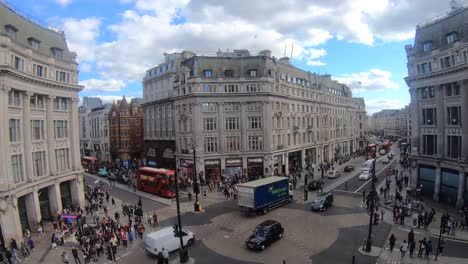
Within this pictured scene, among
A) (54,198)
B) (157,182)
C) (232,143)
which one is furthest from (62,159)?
(232,143)

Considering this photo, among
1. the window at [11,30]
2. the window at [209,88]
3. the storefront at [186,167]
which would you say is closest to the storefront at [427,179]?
the window at [209,88]

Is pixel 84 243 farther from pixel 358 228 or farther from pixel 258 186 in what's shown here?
pixel 358 228

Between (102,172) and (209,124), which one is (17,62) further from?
(102,172)

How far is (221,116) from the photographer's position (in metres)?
55.6

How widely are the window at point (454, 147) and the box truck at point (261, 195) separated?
1914 centimetres

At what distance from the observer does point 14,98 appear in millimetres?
30406

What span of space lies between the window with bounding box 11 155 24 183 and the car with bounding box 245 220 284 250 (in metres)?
22.2

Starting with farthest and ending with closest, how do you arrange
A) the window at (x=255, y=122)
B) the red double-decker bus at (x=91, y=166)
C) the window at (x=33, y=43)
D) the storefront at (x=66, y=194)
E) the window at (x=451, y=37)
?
the red double-decker bus at (x=91, y=166), the window at (x=255, y=122), the storefront at (x=66, y=194), the window at (x=451, y=37), the window at (x=33, y=43)

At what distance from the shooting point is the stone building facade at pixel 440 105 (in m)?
34.8

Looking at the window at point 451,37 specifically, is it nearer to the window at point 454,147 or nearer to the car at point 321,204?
the window at point 454,147

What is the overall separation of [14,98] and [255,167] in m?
37.4

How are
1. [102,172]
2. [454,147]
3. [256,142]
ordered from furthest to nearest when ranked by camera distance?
1. [102,172]
2. [256,142]
3. [454,147]

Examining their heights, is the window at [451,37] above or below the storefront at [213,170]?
above

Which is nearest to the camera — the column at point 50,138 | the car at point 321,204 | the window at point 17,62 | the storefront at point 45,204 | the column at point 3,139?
the column at point 3,139
